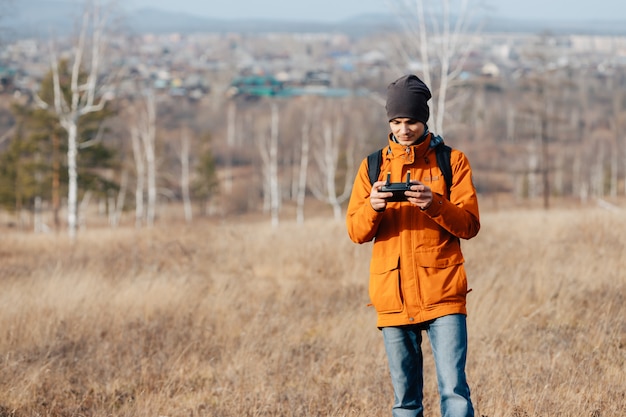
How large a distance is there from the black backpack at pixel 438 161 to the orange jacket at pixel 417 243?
0.02 metres

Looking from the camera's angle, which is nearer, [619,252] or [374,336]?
[374,336]

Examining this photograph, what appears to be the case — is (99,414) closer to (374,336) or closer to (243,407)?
(243,407)

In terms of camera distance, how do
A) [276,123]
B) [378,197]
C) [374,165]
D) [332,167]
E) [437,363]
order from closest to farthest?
1. [378,197]
2. [437,363]
3. [374,165]
4. [332,167]
5. [276,123]

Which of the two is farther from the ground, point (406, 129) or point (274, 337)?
point (406, 129)

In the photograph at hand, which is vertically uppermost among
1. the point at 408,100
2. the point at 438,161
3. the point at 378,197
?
the point at 408,100

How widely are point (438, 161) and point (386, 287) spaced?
547 millimetres

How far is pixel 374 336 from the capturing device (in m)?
6.00

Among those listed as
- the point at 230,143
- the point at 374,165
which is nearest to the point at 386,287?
the point at 374,165

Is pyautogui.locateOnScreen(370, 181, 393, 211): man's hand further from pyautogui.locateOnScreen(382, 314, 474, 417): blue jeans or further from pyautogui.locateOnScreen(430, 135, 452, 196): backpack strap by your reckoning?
pyautogui.locateOnScreen(382, 314, 474, 417): blue jeans

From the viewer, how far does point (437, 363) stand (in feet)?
10.3

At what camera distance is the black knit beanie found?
10.4 ft

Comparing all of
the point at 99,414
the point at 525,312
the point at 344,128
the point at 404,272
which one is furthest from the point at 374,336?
the point at 344,128

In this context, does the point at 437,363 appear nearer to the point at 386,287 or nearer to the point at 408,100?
the point at 386,287

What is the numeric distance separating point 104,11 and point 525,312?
17.4 m
